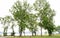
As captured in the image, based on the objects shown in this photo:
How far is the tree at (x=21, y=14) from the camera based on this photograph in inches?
1607

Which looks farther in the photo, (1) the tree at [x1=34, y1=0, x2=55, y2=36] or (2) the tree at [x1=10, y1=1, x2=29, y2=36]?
(1) the tree at [x1=34, y1=0, x2=55, y2=36]

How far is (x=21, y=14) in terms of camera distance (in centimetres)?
4162

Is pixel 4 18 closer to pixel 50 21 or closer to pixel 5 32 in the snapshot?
pixel 5 32

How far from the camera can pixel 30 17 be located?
43.8 metres

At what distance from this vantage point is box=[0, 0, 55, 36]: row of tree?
41562mm

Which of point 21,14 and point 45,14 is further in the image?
point 45,14

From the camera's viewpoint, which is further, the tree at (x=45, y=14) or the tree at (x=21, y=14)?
the tree at (x=45, y=14)

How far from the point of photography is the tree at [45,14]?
1844 inches

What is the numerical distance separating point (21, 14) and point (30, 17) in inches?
133

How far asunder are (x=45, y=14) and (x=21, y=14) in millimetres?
9864

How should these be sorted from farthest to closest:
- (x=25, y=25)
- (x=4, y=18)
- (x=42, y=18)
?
(x=42, y=18) < (x=4, y=18) < (x=25, y=25)

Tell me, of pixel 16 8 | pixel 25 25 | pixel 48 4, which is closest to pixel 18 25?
pixel 25 25

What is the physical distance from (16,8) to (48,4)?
38.1 ft

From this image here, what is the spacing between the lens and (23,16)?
4162 cm
